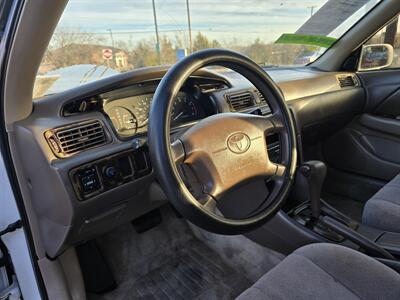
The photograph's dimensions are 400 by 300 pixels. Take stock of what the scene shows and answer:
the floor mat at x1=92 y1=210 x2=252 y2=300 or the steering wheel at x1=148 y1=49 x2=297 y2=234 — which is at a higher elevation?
the steering wheel at x1=148 y1=49 x2=297 y2=234

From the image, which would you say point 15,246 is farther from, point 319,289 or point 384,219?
point 384,219

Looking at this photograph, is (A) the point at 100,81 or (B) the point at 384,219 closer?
(A) the point at 100,81

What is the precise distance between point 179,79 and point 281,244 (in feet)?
3.41

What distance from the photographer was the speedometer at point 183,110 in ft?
4.91

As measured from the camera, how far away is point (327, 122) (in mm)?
2287

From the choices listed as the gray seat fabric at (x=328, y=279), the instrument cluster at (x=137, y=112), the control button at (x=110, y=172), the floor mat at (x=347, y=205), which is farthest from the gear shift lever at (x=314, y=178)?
the floor mat at (x=347, y=205)

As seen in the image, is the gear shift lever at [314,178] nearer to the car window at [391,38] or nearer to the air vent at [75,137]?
the air vent at [75,137]

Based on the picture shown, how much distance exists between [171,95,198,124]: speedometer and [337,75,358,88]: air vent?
127 cm

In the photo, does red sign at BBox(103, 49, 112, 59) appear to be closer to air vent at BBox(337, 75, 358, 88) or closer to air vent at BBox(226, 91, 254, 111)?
air vent at BBox(226, 91, 254, 111)

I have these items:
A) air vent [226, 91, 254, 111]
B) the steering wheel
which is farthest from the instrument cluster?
the steering wheel

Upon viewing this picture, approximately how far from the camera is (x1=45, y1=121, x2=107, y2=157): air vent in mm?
1136

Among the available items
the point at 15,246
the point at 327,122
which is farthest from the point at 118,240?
the point at 327,122

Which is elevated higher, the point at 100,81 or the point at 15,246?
the point at 100,81

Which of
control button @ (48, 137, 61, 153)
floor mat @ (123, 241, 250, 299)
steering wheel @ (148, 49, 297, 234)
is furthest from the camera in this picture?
floor mat @ (123, 241, 250, 299)
